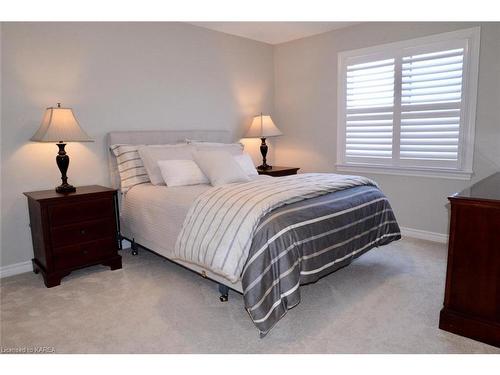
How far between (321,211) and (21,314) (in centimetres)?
214

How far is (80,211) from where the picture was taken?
9.84ft

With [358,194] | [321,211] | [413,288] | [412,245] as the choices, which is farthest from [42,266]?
[412,245]

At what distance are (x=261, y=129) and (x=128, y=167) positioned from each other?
6.23 ft

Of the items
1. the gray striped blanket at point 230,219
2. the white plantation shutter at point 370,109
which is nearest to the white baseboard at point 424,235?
the white plantation shutter at point 370,109

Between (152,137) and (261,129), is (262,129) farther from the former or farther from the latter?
(152,137)

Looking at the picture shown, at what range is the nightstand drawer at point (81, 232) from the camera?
291 cm

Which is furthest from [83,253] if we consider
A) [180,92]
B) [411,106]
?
[411,106]

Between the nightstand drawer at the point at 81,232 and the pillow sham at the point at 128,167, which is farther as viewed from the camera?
the pillow sham at the point at 128,167

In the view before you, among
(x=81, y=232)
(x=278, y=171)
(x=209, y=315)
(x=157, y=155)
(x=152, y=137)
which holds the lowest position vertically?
(x=209, y=315)

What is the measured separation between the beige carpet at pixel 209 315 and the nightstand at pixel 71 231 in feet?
0.42

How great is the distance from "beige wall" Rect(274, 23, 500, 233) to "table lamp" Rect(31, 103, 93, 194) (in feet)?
9.62

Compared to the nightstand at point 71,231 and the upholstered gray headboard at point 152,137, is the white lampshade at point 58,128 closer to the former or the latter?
the nightstand at point 71,231

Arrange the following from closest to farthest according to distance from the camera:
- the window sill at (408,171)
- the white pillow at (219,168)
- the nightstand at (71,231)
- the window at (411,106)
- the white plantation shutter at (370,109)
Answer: the nightstand at (71,231) < the white pillow at (219,168) < the window at (411,106) < the window sill at (408,171) < the white plantation shutter at (370,109)
